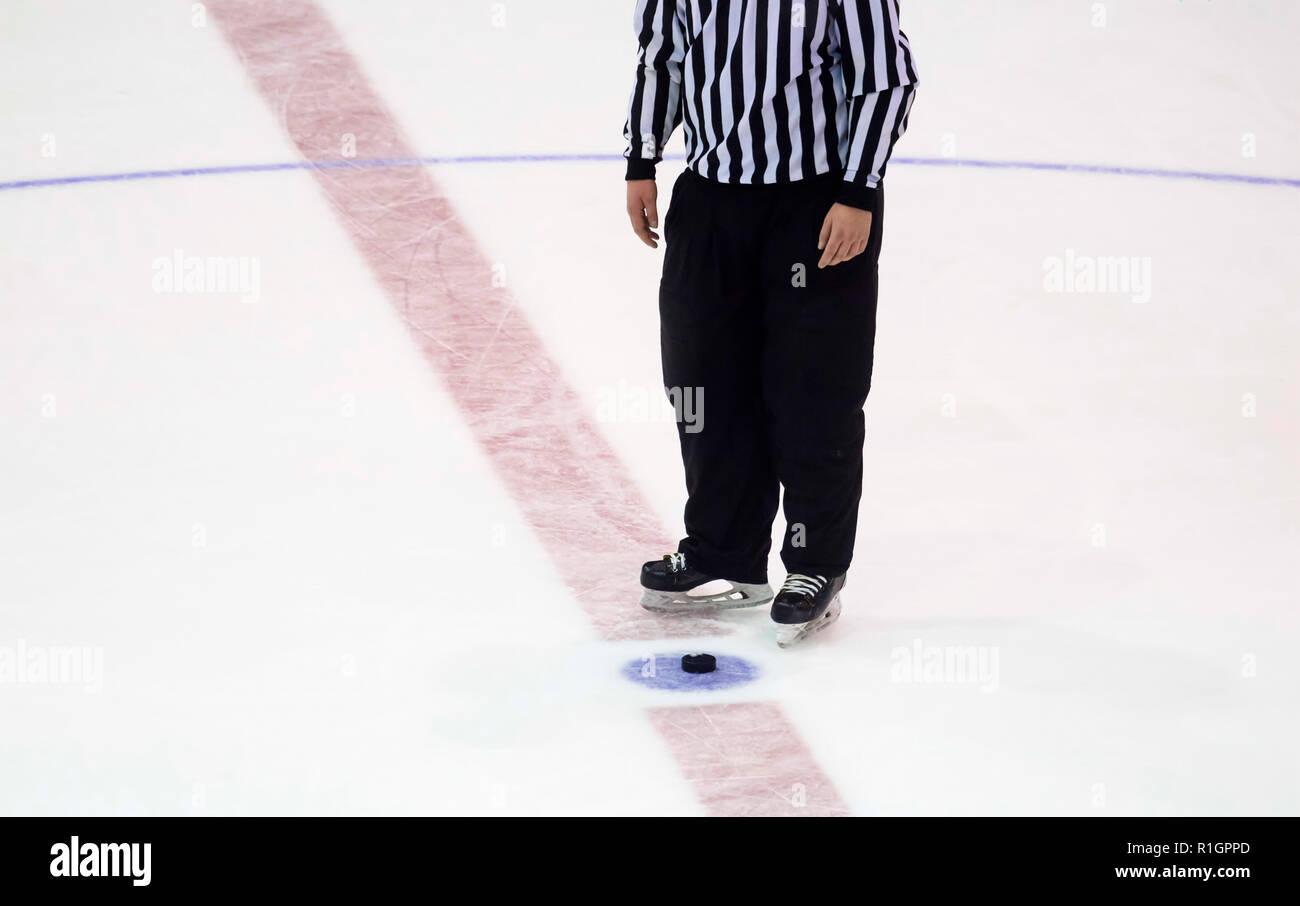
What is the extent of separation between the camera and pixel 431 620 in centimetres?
263

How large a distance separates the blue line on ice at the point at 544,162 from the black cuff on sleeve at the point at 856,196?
2206 mm

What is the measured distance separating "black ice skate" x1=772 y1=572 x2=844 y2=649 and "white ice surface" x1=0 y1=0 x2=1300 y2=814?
0.07 m

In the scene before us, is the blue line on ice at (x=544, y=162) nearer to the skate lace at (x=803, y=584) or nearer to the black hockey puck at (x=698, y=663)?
the skate lace at (x=803, y=584)

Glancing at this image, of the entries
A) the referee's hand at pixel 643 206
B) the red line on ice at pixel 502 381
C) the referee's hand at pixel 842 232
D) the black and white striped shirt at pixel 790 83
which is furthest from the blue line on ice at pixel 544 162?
the referee's hand at pixel 842 232

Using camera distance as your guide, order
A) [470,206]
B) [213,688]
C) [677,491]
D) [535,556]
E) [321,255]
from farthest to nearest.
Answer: [470,206] → [321,255] → [677,491] → [535,556] → [213,688]

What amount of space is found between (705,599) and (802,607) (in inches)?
8.7

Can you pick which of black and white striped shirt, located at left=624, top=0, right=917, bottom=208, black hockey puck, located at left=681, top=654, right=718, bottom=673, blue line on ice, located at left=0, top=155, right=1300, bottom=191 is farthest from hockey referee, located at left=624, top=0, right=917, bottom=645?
blue line on ice, located at left=0, top=155, right=1300, bottom=191

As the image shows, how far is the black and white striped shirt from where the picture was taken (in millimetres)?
2438

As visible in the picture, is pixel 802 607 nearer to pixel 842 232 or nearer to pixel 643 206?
pixel 842 232

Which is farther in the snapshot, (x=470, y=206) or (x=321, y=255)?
(x=470, y=206)

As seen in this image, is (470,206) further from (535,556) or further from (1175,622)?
(1175,622)

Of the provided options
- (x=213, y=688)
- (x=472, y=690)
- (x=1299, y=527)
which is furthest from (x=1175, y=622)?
(x=213, y=688)

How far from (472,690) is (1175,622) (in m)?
1.14

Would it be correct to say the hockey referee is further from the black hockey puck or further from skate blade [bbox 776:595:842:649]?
the black hockey puck
